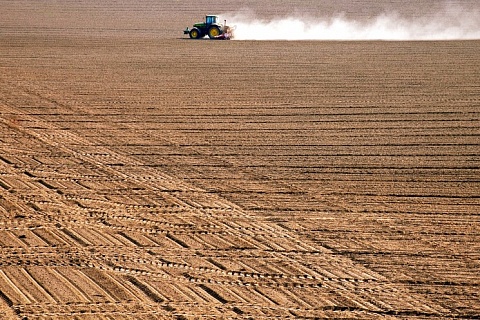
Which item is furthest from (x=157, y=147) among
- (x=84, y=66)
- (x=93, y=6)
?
(x=93, y=6)

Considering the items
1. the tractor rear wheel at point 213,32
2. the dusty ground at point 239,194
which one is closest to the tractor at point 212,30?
the tractor rear wheel at point 213,32

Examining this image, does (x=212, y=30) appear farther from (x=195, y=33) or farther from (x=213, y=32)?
(x=195, y=33)

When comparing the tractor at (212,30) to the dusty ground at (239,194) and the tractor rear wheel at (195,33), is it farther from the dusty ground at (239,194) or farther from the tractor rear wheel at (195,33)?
the dusty ground at (239,194)

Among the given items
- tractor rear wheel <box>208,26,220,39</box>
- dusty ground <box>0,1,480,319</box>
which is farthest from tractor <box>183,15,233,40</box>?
dusty ground <box>0,1,480,319</box>

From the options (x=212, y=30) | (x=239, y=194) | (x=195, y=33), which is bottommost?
(x=239, y=194)

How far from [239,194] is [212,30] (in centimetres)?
2149

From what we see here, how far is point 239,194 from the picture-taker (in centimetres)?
1166

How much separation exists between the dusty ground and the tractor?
10056 mm

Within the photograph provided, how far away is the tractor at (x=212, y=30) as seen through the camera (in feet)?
106

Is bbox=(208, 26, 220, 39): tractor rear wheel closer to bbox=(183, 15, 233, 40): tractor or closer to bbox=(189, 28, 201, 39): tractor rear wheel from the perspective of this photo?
bbox=(183, 15, 233, 40): tractor

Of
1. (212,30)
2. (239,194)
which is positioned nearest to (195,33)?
(212,30)

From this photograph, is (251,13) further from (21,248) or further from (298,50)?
(21,248)

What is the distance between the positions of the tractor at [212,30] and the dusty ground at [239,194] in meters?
10.1

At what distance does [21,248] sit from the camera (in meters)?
9.45
